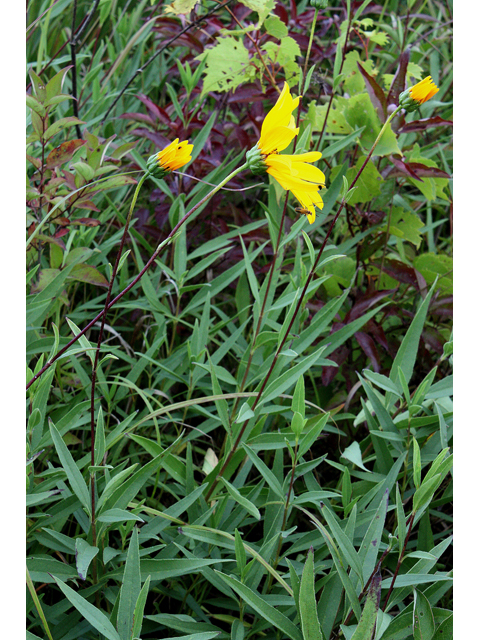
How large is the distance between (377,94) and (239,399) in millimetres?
545

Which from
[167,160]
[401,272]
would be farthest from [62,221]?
[401,272]

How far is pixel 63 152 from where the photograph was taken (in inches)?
30.4

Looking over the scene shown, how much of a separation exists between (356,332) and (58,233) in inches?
19.0

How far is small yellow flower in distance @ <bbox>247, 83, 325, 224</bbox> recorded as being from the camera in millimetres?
479

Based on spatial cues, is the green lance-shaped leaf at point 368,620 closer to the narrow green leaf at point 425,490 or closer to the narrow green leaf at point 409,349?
the narrow green leaf at point 425,490

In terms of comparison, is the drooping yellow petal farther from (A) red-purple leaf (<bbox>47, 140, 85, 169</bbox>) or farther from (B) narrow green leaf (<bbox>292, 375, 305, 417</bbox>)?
(A) red-purple leaf (<bbox>47, 140, 85, 169</bbox>)

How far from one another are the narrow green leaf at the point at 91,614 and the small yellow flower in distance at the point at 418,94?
0.57 meters

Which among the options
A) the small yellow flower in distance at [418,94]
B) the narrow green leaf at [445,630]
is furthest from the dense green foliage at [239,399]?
the small yellow flower in distance at [418,94]

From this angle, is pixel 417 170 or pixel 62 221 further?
pixel 417 170

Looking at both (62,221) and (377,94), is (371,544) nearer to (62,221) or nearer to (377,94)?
(62,221)

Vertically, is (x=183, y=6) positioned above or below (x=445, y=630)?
above

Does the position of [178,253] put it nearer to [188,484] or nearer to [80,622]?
[188,484]

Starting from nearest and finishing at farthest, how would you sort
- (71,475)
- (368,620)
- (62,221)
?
(368,620) → (71,475) → (62,221)

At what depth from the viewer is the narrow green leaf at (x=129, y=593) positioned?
47 centimetres
